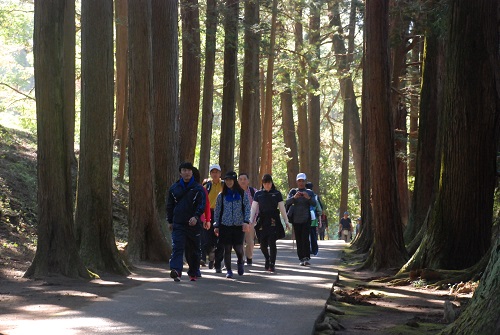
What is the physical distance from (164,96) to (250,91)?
11653 mm

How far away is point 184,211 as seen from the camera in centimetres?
1408

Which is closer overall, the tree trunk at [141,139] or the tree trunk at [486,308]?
the tree trunk at [486,308]

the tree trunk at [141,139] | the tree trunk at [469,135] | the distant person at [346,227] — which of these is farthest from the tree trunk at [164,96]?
the distant person at [346,227]

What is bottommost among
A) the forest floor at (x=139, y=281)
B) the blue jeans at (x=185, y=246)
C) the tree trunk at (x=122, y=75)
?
the forest floor at (x=139, y=281)

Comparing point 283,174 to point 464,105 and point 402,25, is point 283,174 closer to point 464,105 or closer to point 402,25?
point 402,25

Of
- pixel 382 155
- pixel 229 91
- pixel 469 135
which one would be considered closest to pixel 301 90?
pixel 229 91

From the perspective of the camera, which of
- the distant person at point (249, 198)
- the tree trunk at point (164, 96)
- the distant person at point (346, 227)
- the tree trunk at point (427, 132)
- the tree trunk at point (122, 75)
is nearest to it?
the distant person at point (249, 198)

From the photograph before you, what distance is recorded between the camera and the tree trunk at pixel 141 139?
19.0m

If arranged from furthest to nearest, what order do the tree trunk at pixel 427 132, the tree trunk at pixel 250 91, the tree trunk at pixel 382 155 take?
the tree trunk at pixel 250 91, the tree trunk at pixel 427 132, the tree trunk at pixel 382 155

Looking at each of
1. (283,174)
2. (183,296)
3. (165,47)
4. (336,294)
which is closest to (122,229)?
(165,47)

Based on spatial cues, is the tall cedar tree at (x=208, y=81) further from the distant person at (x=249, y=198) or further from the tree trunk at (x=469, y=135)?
the tree trunk at (x=469, y=135)

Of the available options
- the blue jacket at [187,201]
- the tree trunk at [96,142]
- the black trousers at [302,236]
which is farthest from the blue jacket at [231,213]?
the black trousers at [302,236]

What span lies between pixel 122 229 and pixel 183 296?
15.5 meters

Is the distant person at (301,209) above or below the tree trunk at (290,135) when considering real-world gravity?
below
